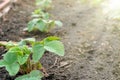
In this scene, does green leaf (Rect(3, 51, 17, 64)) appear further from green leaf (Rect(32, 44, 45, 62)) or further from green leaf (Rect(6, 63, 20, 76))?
green leaf (Rect(32, 44, 45, 62))

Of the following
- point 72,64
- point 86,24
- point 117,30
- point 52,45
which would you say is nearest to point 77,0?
point 86,24

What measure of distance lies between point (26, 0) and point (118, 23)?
1.77 meters

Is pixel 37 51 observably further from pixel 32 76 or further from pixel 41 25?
pixel 41 25

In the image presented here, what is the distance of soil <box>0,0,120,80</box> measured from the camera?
245 centimetres

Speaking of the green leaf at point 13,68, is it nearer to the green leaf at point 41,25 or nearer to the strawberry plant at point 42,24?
the strawberry plant at point 42,24

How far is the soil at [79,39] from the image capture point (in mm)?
2445

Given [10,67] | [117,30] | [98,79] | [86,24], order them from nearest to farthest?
[10,67] → [98,79] → [117,30] → [86,24]

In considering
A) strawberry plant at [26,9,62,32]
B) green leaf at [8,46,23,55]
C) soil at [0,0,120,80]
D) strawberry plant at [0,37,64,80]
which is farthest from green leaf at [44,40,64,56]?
strawberry plant at [26,9,62,32]

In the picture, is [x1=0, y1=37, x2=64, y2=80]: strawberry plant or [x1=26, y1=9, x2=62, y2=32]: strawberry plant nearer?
[x1=0, y1=37, x2=64, y2=80]: strawberry plant

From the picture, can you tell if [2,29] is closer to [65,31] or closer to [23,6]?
[65,31]

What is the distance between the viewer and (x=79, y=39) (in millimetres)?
3133

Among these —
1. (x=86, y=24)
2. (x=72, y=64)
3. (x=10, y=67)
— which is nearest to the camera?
(x=10, y=67)

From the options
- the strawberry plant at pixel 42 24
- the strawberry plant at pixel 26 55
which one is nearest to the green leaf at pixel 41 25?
the strawberry plant at pixel 42 24

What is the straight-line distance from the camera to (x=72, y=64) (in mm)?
2580
